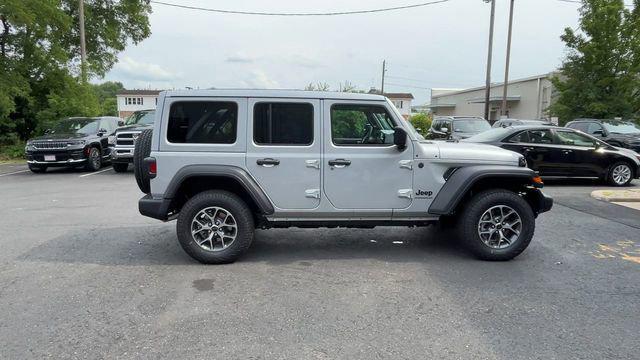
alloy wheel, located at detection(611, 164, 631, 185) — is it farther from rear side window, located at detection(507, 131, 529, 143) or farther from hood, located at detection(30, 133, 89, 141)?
hood, located at detection(30, 133, 89, 141)

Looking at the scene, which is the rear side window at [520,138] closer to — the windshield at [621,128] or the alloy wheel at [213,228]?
the windshield at [621,128]

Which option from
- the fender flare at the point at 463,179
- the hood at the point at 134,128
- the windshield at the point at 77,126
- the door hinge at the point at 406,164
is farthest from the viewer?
the windshield at the point at 77,126

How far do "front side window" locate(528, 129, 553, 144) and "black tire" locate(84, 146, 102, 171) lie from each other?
40.0 ft

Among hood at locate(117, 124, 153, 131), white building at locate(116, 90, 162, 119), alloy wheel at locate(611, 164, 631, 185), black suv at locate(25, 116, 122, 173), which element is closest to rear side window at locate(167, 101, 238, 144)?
hood at locate(117, 124, 153, 131)

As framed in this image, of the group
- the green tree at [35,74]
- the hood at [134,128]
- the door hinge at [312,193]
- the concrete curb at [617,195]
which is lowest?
the concrete curb at [617,195]

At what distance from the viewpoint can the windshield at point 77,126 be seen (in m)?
15.2

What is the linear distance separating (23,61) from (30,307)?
19.6m

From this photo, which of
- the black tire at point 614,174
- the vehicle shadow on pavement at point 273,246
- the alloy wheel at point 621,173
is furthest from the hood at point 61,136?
the alloy wheel at point 621,173

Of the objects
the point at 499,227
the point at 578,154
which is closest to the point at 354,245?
the point at 499,227

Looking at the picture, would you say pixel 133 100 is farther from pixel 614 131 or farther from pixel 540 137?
pixel 540 137

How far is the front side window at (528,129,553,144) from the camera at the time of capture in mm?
11398

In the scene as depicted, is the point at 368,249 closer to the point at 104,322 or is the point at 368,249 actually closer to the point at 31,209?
the point at 104,322

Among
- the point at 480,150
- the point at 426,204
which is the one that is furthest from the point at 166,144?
the point at 480,150

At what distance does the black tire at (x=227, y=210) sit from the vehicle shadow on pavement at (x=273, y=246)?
269 millimetres
